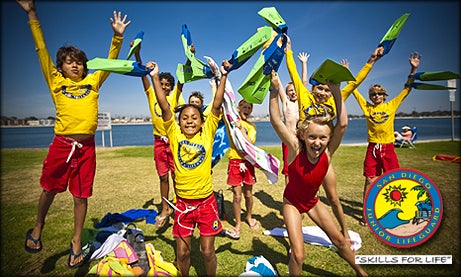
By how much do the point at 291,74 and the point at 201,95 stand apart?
6.59 feet

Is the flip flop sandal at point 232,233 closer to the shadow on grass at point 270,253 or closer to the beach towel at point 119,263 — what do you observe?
the shadow on grass at point 270,253

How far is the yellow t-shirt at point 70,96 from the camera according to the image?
3.07 m

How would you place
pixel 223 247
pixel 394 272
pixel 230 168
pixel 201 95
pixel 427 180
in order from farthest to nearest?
pixel 201 95 < pixel 230 168 < pixel 223 247 < pixel 427 180 < pixel 394 272

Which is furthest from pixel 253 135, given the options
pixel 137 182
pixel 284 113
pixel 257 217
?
pixel 137 182

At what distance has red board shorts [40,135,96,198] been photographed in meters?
3.20

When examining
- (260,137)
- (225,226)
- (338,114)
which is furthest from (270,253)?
(260,137)

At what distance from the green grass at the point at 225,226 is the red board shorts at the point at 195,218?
927 mm

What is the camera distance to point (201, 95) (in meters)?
5.08

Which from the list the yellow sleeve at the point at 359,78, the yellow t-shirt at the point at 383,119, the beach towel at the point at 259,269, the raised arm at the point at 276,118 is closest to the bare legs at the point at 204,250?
the beach towel at the point at 259,269

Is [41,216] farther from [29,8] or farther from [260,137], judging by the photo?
[260,137]

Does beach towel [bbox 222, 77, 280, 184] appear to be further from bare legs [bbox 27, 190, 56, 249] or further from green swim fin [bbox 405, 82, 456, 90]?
green swim fin [bbox 405, 82, 456, 90]

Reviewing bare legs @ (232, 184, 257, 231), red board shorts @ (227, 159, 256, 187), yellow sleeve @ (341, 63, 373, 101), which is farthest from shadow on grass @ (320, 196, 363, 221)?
yellow sleeve @ (341, 63, 373, 101)

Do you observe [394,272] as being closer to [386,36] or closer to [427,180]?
[427,180]

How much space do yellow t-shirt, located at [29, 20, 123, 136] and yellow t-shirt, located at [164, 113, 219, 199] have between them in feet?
4.13
